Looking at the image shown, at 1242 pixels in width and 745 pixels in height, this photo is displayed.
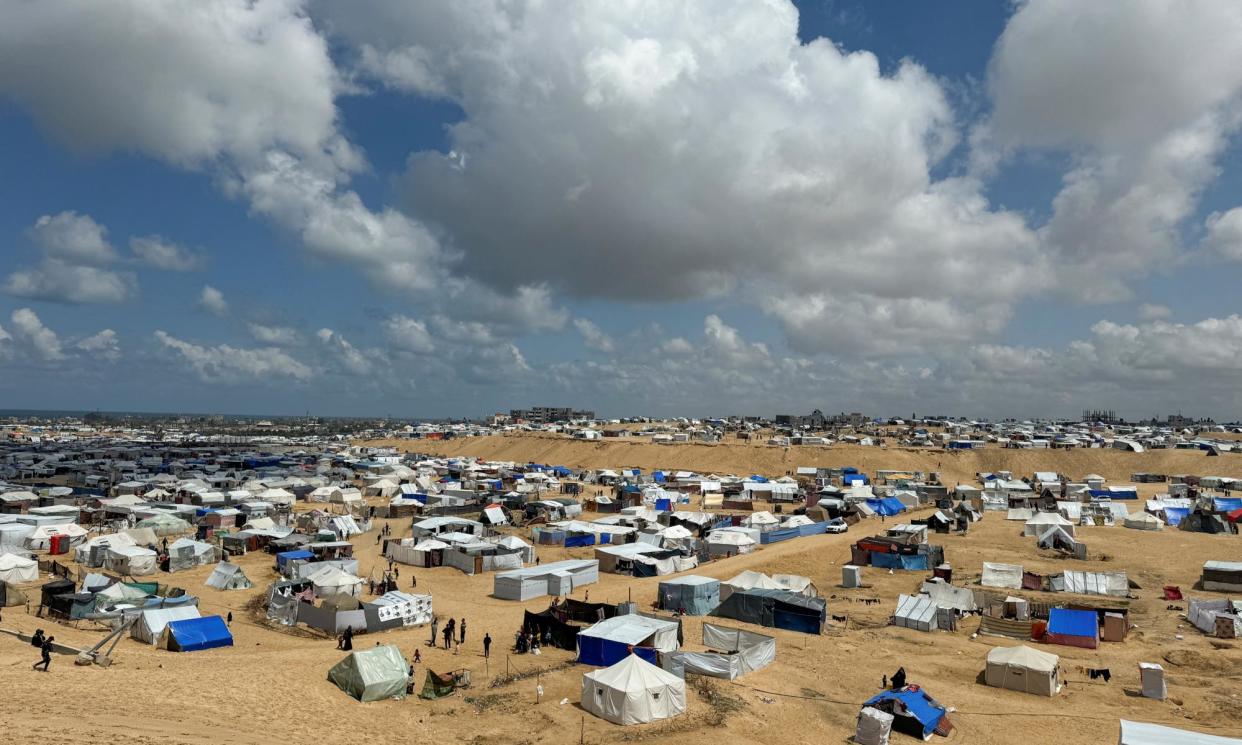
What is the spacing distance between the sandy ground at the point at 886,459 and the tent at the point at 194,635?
81807 mm

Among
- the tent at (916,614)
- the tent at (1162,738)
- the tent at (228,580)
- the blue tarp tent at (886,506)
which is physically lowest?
the tent at (228,580)

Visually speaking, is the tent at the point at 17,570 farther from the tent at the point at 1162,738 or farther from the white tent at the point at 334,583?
the tent at the point at 1162,738

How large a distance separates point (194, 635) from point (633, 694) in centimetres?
1637

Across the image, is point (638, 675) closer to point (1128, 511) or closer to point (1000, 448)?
point (1128, 511)

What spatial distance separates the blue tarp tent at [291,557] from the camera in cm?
3955

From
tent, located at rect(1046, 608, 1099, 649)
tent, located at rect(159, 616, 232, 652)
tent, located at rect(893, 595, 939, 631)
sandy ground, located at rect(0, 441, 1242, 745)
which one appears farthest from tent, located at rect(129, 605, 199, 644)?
tent, located at rect(1046, 608, 1099, 649)

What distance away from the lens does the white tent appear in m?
33.9

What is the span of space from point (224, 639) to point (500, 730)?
42.7 feet

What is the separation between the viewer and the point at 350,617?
29172 millimetres

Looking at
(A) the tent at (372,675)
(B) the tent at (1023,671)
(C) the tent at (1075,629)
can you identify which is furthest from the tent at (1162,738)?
(A) the tent at (372,675)

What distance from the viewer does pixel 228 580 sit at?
3634 centimetres

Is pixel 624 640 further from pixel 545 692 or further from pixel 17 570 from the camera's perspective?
pixel 17 570

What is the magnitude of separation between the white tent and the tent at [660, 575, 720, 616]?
47.8 ft

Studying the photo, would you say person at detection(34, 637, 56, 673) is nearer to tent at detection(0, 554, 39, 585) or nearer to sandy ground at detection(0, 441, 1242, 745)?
sandy ground at detection(0, 441, 1242, 745)
